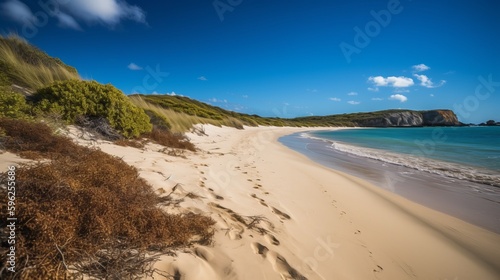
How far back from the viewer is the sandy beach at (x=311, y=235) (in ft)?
8.34

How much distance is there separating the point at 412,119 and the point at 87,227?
5905 inches

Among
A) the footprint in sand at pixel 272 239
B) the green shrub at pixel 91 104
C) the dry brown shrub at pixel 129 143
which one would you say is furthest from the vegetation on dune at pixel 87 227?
the green shrub at pixel 91 104

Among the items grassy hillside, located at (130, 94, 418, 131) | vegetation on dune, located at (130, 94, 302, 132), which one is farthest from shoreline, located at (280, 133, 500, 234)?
grassy hillside, located at (130, 94, 418, 131)

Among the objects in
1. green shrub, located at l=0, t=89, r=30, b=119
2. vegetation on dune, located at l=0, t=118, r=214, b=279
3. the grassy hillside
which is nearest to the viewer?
vegetation on dune, located at l=0, t=118, r=214, b=279

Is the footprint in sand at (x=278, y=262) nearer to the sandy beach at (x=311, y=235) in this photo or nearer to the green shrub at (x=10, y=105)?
the sandy beach at (x=311, y=235)

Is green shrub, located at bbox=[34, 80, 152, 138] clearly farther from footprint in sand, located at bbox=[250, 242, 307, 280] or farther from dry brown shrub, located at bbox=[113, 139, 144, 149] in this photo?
footprint in sand, located at bbox=[250, 242, 307, 280]

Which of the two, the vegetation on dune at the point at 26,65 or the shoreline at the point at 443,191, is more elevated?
the vegetation on dune at the point at 26,65

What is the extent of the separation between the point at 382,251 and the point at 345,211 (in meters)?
1.37

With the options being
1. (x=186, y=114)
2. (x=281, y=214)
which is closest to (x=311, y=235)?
(x=281, y=214)

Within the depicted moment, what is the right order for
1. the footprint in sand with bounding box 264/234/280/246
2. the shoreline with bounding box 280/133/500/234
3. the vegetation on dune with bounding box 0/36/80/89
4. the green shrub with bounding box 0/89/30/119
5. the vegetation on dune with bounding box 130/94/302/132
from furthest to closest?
1. the vegetation on dune with bounding box 130/94/302/132
2. the vegetation on dune with bounding box 0/36/80/89
3. the shoreline with bounding box 280/133/500/234
4. the green shrub with bounding box 0/89/30/119
5. the footprint in sand with bounding box 264/234/280/246

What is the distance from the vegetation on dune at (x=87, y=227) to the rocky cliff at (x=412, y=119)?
128782 millimetres

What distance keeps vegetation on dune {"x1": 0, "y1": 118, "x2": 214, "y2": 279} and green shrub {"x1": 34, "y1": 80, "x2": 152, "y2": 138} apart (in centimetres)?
420

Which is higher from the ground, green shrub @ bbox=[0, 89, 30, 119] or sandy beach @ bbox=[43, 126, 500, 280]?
green shrub @ bbox=[0, 89, 30, 119]

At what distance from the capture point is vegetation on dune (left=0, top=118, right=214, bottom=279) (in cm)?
167
